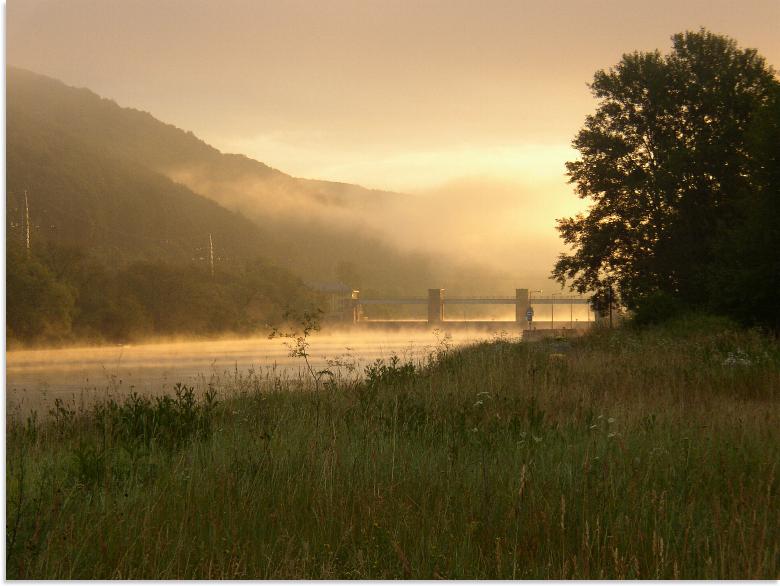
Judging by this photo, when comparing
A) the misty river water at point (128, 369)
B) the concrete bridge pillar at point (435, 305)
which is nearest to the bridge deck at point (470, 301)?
the concrete bridge pillar at point (435, 305)

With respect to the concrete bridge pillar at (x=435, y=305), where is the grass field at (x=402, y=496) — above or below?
below

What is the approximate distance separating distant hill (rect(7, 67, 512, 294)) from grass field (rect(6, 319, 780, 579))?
3.85m

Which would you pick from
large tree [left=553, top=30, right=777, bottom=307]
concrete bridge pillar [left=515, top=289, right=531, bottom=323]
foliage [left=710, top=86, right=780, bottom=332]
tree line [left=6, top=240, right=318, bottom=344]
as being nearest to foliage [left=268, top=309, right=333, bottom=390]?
foliage [left=710, top=86, right=780, bottom=332]

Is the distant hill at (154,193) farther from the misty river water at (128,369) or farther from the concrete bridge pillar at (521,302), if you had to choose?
the concrete bridge pillar at (521,302)

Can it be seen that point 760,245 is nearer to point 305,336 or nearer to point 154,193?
point 305,336

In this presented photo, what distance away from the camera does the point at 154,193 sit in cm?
4012

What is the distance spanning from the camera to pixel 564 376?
12633 millimetres

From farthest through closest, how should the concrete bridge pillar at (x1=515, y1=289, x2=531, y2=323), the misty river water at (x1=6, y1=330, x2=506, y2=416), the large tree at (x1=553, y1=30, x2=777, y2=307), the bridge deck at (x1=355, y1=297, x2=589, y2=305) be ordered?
the concrete bridge pillar at (x1=515, y1=289, x2=531, y2=323) → the bridge deck at (x1=355, y1=297, x2=589, y2=305) → the large tree at (x1=553, y1=30, x2=777, y2=307) → the misty river water at (x1=6, y1=330, x2=506, y2=416)

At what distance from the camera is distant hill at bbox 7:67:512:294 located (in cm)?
1933

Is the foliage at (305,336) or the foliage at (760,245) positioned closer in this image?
the foliage at (305,336)

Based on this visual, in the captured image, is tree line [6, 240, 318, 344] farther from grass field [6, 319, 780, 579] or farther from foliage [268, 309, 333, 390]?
grass field [6, 319, 780, 579]

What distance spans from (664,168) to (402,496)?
887 inches

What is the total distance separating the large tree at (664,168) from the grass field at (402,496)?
1553cm

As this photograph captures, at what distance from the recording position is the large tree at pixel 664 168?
2330cm
